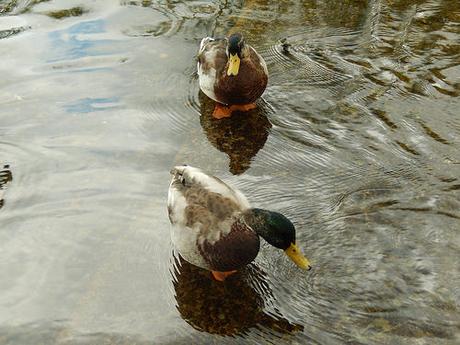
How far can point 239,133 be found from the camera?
502 centimetres

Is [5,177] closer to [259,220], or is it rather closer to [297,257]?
[259,220]

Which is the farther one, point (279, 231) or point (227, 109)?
point (227, 109)

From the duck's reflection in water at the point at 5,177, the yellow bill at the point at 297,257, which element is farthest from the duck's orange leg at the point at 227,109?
the yellow bill at the point at 297,257

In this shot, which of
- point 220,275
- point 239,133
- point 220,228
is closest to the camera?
point 220,228

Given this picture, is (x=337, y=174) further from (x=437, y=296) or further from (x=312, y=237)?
(x=437, y=296)

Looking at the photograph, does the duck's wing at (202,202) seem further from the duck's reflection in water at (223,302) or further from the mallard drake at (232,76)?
the mallard drake at (232,76)

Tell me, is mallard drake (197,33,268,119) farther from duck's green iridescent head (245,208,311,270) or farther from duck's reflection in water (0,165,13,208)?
duck's green iridescent head (245,208,311,270)

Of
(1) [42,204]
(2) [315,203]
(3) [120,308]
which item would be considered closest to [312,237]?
A: (2) [315,203]

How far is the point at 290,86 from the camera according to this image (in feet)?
18.0

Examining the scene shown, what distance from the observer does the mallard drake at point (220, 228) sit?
323 centimetres

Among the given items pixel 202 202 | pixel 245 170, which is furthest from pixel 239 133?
pixel 202 202

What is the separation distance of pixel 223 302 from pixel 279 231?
0.55 metres

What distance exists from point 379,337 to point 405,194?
123cm

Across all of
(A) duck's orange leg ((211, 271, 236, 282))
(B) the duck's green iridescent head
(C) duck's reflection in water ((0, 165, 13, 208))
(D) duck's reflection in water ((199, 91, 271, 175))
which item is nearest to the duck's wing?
(B) the duck's green iridescent head
